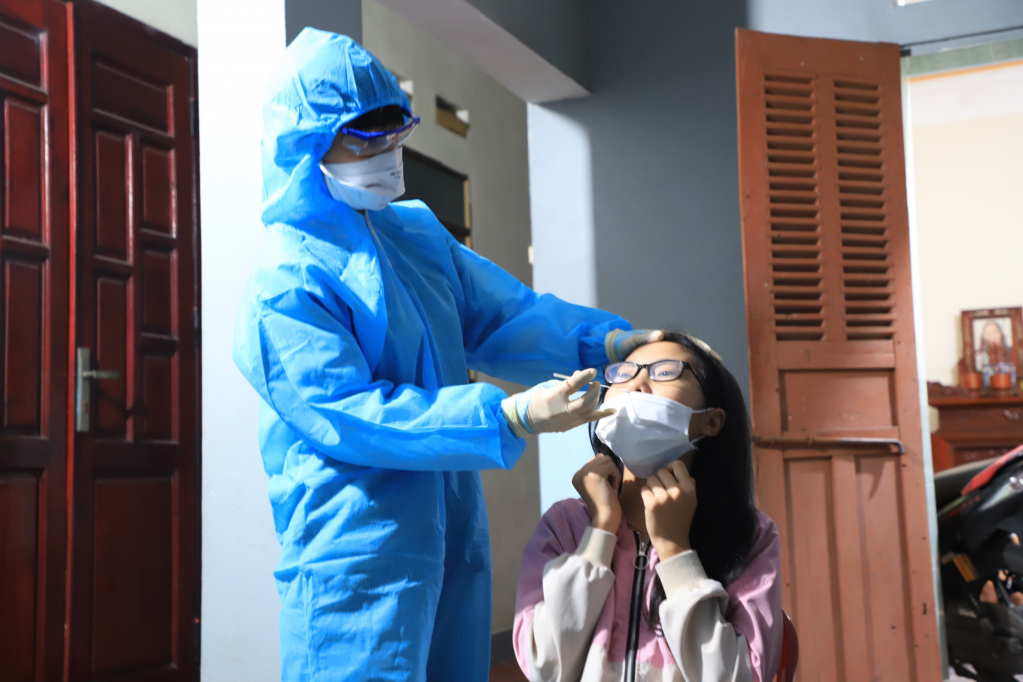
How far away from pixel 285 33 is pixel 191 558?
2.35m

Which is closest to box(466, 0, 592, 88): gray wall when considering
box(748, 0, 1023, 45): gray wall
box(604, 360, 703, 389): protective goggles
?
box(748, 0, 1023, 45): gray wall

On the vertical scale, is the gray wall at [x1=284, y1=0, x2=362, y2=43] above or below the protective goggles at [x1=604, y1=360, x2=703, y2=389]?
above

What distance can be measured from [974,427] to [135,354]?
4.82 m

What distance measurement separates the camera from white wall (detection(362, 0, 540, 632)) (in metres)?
4.08

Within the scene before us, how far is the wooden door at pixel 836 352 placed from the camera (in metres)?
2.75

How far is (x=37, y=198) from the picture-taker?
2.96m

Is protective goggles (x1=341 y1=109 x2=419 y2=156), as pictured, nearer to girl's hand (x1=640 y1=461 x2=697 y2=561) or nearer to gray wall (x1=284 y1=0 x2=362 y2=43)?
gray wall (x1=284 y1=0 x2=362 y2=43)

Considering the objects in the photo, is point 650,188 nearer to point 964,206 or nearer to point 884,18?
point 884,18

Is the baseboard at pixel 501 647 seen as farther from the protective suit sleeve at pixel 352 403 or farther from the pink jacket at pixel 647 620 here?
the protective suit sleeve at pixel 352 403

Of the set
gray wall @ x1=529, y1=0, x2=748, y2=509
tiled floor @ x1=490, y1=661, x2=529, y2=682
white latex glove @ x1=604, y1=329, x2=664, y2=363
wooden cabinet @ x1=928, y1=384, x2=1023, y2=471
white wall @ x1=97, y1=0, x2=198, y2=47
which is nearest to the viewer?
white latex glove @ x1=604, y1=329, x2=664, y2=363

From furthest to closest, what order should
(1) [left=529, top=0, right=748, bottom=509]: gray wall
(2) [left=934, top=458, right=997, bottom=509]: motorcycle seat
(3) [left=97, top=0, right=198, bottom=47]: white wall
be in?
(3) [left=97, top=0, right=198, bottom=47]: white wall → (1) [left=529, top=0, right=748, bottom=509]: gray wall → (2) [left=934, top=458, right=997, bottom=509]: motorcycle seat

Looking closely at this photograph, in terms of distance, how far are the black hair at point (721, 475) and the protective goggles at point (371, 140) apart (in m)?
0.56

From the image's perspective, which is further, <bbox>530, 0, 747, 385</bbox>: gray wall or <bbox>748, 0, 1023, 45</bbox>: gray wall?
<bbox>530, 0, 747, 385</bbox>: gray wall

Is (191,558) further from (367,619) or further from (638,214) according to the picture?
(367,619)
